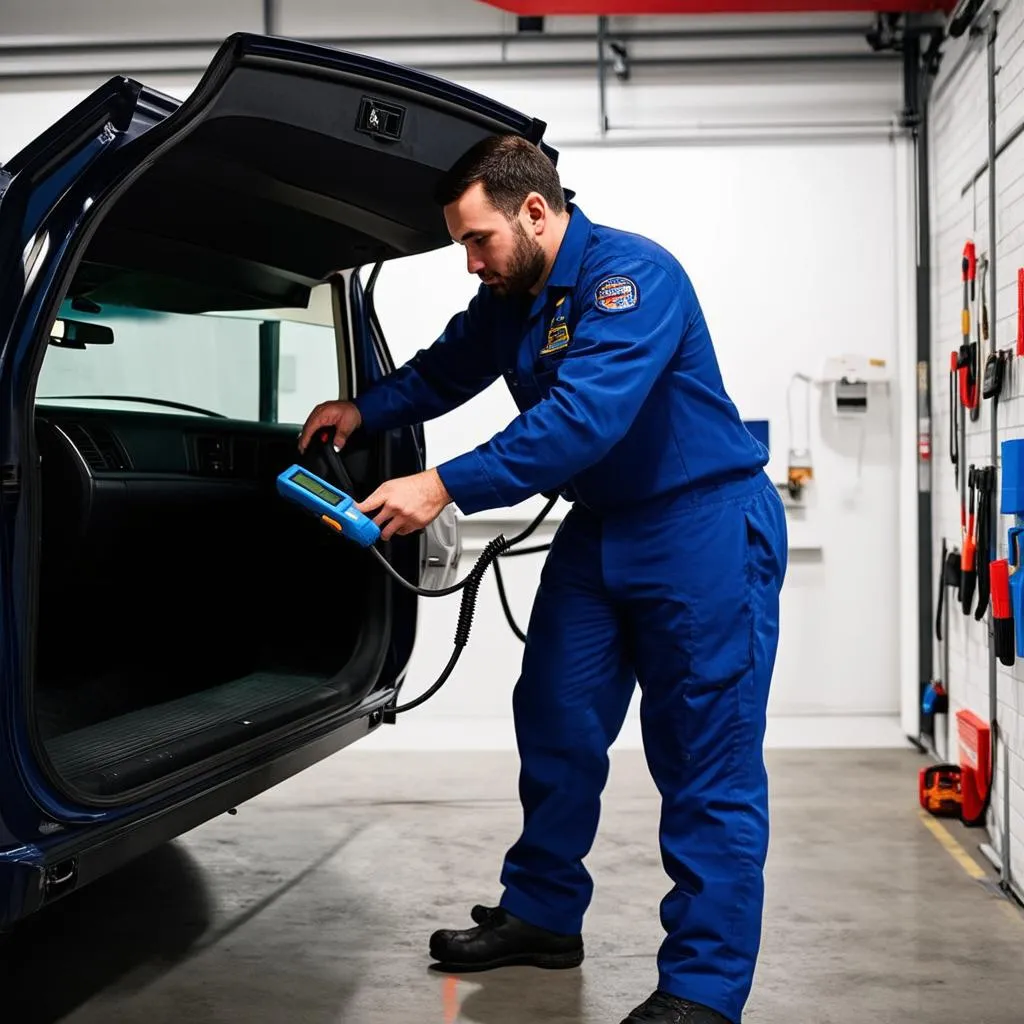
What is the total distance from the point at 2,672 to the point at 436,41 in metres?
4.79

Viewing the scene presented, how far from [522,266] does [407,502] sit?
1.98ft

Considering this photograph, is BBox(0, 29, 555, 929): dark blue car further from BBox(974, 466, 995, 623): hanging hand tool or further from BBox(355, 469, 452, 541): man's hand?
BBox(974, 466, 995, 623): hanging hand tool

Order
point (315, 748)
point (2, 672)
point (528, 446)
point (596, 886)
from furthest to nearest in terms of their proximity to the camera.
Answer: point (596, 886) → point (315, 748) → point (528, 446) → point (2, 672)

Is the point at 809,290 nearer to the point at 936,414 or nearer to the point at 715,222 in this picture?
the point at 715,222

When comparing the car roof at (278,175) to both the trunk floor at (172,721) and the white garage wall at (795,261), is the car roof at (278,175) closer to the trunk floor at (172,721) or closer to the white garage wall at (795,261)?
the trunk floor at (172,721)

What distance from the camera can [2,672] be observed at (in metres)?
1.96

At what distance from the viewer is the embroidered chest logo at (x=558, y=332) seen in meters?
2.53

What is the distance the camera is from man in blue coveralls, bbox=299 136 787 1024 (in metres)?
2.33

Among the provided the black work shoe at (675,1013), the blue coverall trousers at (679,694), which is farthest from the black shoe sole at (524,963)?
the black work shoe at (675,1013)

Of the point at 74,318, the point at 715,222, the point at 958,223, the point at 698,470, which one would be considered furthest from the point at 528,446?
the point at 715,222

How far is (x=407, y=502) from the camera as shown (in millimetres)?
2297

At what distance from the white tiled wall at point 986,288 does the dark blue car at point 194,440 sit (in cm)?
173

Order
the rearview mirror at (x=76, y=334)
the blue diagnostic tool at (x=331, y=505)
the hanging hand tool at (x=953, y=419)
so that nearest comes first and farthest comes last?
the blue diagnostic tool at (x=331, y=505) → the rearview mirror at (x=76, y=334) → the hanging hand tool at (x=953, y=419)

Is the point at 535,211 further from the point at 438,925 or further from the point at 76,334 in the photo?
the point at 438,925
